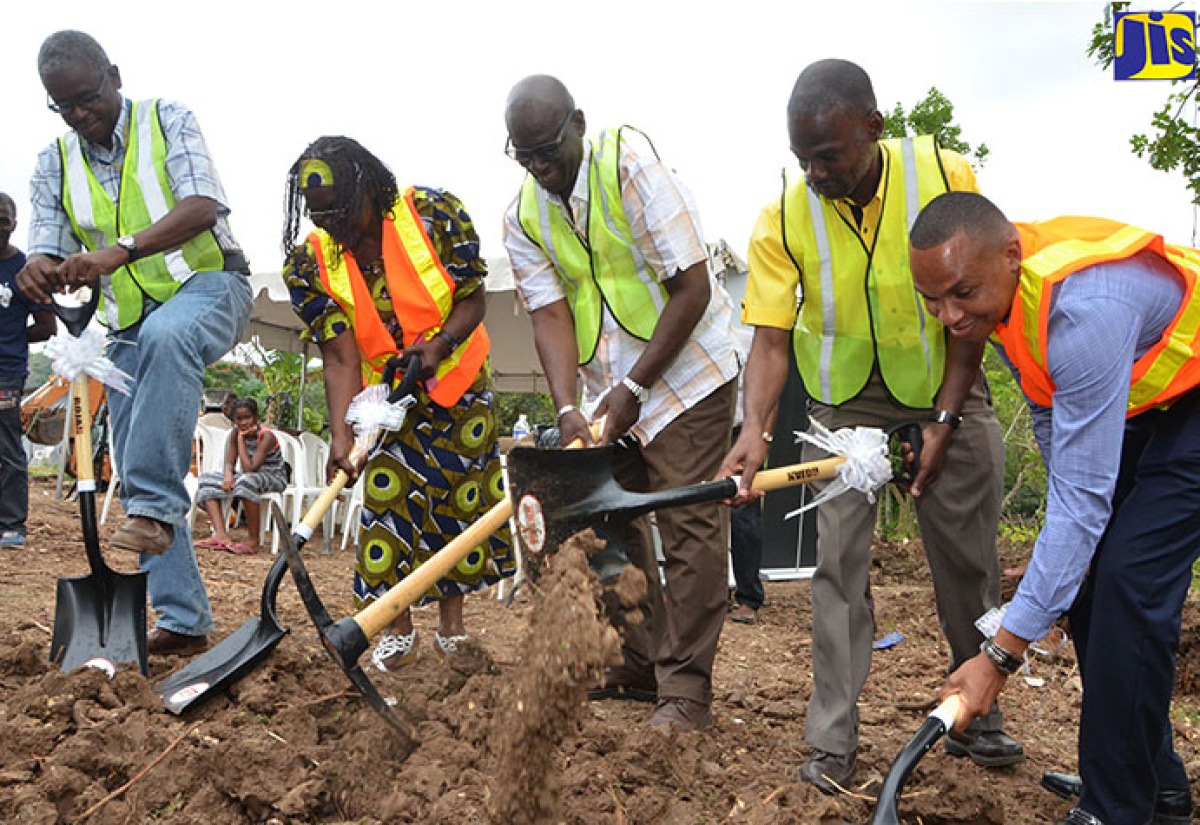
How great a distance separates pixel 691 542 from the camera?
3.12 meters

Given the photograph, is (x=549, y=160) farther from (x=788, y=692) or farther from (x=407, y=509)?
(x=788, y=692)

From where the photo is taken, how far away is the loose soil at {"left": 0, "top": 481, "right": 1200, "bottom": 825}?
210 cm

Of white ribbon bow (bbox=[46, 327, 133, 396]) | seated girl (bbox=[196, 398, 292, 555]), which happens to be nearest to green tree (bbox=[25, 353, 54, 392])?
white ribbon bow (bbox=[46, 327, 133, 396])

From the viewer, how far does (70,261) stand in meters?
3.18

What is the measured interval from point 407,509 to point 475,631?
1649mm

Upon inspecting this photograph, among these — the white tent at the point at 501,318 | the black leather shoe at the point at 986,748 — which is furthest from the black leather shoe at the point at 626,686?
the white tent at the point at 501,318

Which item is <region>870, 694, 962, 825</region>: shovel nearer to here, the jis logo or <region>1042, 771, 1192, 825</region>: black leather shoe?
<region>1042, 771, 1192, 825</region>: black leather shoe

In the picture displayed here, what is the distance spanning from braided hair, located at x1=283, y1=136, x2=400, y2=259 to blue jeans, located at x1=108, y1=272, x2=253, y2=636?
32cm

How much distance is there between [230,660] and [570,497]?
50.4 inches

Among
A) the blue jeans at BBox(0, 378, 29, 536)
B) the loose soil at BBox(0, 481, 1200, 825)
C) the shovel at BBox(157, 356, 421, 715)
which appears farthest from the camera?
the blue jeans at BBox(0, 378, 29, 536)

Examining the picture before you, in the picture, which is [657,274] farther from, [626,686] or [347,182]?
[626,686]

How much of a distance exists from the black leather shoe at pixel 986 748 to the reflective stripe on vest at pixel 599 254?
1.58 m

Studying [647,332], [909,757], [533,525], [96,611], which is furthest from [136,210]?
[909,757]

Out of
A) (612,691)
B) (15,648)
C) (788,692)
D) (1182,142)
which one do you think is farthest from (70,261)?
(1182,142)
